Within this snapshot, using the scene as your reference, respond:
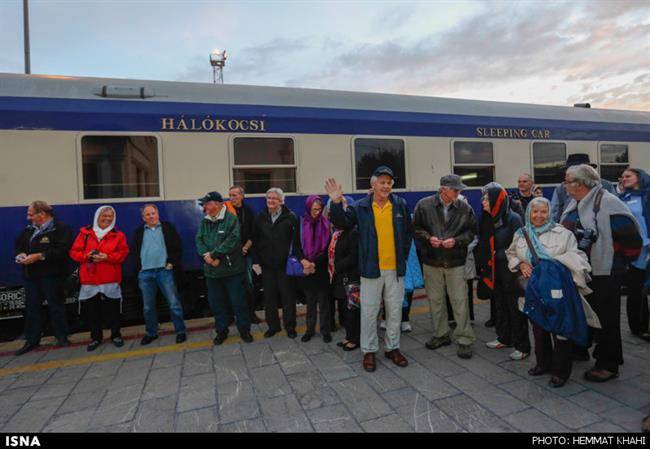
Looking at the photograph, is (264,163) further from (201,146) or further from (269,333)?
(269,333)

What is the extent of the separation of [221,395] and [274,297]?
1570 millimetres

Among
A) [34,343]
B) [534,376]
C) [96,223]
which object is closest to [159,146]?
[96,223]

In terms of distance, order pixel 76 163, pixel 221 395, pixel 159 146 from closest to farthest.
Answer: pixel 221 395, pixel 76 163, pixel 159 146

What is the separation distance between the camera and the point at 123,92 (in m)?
4.93

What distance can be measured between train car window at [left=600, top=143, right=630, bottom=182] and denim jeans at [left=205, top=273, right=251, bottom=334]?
7644mm

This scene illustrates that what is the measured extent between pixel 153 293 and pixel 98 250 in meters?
0.77

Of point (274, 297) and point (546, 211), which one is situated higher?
point (546, 211)

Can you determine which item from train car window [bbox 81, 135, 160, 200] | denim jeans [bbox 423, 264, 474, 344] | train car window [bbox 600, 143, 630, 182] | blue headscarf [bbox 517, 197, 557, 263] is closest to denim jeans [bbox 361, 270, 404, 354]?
denim jeans [bbox 423, 264, 474, 344]

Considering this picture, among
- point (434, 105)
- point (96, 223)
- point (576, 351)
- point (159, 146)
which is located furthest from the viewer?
point (434, 105)

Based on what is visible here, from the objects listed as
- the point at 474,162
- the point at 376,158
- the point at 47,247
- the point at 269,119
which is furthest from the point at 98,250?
the point at 474,162

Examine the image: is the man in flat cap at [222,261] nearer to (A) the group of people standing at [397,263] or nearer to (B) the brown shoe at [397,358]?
(A) the group of people standing at [397,263]

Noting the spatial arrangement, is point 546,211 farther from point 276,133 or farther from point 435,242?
point 276,133

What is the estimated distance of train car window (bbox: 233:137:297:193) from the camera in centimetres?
527

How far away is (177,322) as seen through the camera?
14.6 ft
